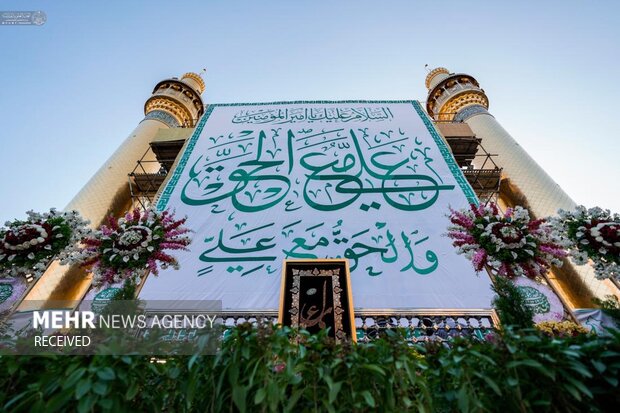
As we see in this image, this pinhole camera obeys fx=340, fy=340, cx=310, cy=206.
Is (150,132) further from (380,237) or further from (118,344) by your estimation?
(118,344)

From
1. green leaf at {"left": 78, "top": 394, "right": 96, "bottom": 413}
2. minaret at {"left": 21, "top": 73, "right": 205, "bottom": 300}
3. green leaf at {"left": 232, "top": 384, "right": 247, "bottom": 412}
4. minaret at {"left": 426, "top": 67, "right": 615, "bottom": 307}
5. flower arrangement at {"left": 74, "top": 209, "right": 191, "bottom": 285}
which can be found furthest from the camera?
minaret at {"left": 21, "top": 73, "right": 205, "bottom": 300}

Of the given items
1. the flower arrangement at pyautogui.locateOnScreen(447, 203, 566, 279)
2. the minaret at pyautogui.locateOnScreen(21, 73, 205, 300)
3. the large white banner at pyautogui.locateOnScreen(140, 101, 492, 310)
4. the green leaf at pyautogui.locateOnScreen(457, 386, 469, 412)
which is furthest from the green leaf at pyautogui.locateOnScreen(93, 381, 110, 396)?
the minaret at pyautogui.locateOnScreen(21, 73, 205, 300)

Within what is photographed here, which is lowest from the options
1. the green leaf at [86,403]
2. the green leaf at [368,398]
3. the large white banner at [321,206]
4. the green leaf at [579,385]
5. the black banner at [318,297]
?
the green leaf at [86,403]

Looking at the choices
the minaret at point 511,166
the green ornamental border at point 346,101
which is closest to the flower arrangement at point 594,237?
the green ornamental border at point 346,101

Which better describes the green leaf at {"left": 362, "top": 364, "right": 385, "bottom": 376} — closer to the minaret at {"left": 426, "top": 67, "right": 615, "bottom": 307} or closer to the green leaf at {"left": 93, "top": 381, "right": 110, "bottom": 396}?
the green leaf at {"left": 93, "top": 381, "right": 110, "bottom": 396}

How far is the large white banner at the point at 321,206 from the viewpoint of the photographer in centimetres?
360

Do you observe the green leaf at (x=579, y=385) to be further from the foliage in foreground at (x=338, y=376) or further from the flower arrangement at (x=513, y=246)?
the flower arrangement at (x=513, y=246)

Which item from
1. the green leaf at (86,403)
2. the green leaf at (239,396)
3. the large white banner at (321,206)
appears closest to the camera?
the green leaf at (86,403)

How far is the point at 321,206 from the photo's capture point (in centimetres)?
460

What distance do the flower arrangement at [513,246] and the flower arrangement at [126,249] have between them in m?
2.68

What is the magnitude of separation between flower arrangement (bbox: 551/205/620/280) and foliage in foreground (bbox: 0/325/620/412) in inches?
87.6

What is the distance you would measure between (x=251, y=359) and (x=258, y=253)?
2.90m

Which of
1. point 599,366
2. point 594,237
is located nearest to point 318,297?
point 599,366

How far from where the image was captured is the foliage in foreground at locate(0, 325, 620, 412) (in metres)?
1.03
